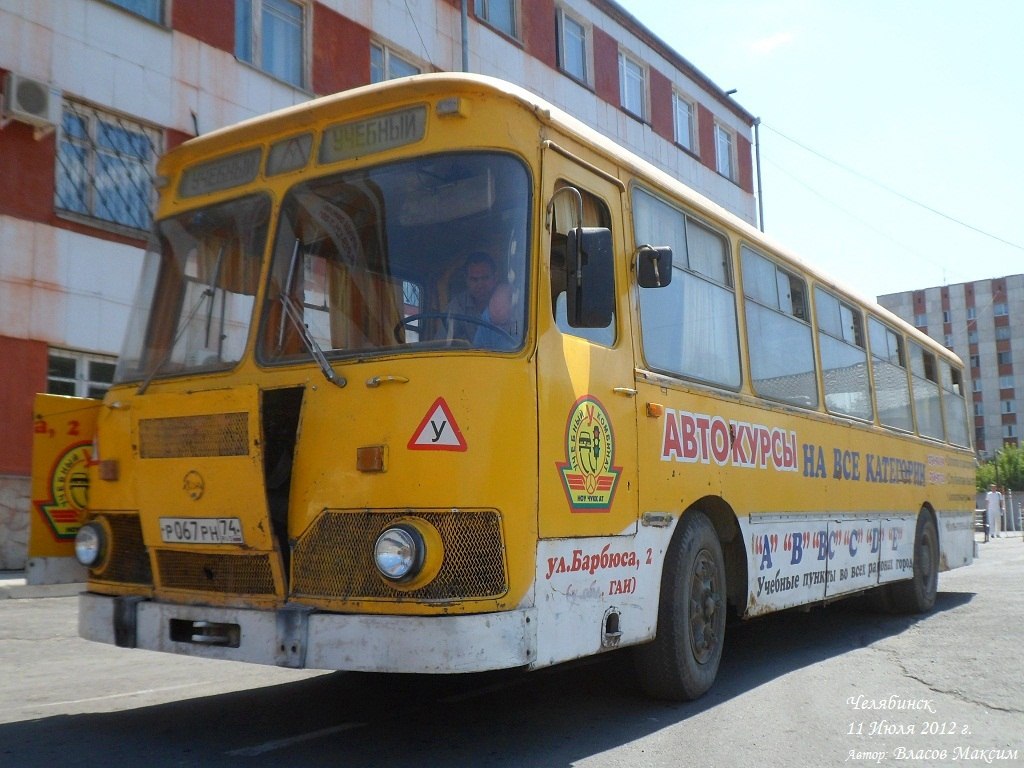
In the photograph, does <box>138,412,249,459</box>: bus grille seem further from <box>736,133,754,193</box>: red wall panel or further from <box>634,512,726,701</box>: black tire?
<box>736,133,754,193</box>: red wall panel

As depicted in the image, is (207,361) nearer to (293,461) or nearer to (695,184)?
(293,461)

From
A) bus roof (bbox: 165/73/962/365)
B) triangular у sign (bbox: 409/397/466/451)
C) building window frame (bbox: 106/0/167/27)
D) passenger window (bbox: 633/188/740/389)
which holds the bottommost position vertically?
triangular у sign (bbox: 409/397/466/451)

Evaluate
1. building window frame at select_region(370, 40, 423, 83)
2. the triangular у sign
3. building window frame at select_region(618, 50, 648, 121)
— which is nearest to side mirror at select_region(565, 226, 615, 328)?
the triangular у sign

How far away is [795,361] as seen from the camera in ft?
27.3

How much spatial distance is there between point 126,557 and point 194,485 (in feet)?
2.54

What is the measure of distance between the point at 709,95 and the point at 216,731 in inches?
1153

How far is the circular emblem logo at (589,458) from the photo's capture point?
16.8 ft

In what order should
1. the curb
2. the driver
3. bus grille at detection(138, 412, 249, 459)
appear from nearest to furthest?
the driver
bus grille at detection(138, 412, 249, 459)
the curb

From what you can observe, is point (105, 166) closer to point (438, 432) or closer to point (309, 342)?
point (309, 342)

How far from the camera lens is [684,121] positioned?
3028 cm

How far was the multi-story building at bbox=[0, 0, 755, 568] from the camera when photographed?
14.1 metres

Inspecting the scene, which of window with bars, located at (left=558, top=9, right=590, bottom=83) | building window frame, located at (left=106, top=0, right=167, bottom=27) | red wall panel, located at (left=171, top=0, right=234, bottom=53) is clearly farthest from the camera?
window with bars, located at (left=558, top=9, right=590, bottom=83)

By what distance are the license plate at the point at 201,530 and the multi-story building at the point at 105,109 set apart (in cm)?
983

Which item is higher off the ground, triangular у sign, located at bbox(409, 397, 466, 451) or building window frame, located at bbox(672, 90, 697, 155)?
building window frame, located at bbox(672, 90, 697, 155)
